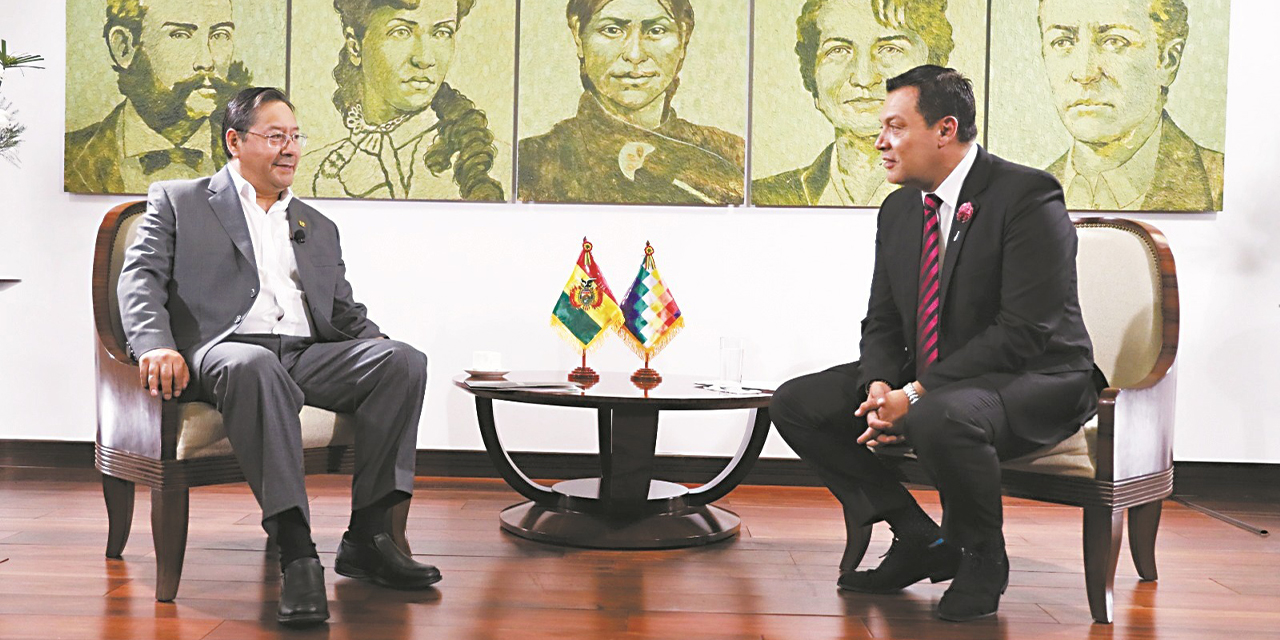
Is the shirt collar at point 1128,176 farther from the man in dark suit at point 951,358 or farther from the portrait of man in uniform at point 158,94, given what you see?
the portrait of man in uniform at point 158,94

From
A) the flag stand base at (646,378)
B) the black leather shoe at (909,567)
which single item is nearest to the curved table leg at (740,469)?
the flag stand base at (646,378)

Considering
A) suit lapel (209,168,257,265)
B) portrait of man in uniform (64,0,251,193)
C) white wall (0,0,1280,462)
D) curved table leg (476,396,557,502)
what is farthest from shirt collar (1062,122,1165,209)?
portrait of man in uniform (64,0,251,193)

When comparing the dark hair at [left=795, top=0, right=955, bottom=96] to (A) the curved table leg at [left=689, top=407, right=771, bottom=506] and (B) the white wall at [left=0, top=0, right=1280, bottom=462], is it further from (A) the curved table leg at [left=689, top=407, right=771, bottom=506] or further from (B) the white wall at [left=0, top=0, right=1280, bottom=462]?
(A) the curved table leg at [left=689, top=407, right=771, bottom=506]

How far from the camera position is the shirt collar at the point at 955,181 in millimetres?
2583

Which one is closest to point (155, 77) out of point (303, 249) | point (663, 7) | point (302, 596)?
point (303, 249)

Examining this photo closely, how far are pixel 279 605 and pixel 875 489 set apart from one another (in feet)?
4.51

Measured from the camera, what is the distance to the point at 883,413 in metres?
2.47

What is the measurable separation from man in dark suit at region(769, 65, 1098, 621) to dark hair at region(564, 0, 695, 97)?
5.06 ft

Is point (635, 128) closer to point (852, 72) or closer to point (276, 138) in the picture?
point (852, 72)

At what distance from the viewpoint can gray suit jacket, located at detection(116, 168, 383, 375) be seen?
2.53 m

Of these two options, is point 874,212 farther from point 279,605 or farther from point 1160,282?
point 279,605

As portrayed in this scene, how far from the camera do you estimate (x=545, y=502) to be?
10.9ft

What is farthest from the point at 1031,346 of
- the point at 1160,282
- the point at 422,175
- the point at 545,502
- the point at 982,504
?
the point at 422,175

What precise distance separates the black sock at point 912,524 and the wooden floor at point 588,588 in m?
0.15
